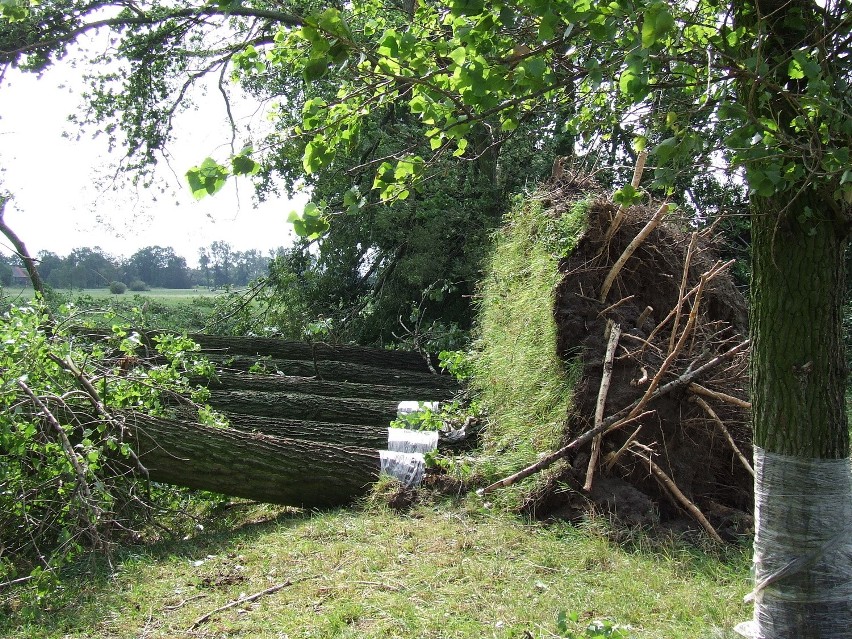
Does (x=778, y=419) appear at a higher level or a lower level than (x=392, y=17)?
lower

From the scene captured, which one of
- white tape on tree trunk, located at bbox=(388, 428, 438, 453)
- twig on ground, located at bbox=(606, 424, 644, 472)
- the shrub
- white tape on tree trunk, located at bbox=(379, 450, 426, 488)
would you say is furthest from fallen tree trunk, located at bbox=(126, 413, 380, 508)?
the shrub

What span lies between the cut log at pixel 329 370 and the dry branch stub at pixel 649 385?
371 centimetres

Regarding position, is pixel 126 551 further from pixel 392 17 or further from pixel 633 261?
pixel 392 17

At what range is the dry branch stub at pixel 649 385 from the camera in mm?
5859

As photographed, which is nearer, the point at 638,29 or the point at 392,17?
the point at 638,29

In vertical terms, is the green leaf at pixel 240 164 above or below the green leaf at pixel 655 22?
below

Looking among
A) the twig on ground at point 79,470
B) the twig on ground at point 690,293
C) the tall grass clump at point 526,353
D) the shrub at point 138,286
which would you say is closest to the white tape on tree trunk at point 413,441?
the tall grass clump at point 526,353

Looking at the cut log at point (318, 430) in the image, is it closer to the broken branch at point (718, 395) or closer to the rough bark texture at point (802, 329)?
the broken branch at point (718, 395)

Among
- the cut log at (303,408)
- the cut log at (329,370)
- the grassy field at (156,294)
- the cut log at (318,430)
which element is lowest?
the cut log at (318,430)

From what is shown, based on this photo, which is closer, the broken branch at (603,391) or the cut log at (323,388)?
the broken branch at (603,391)

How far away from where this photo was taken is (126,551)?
580 cm

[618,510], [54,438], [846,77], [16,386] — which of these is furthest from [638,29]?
[54,438]

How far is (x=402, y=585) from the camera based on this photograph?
463cm

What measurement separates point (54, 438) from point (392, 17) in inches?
353
